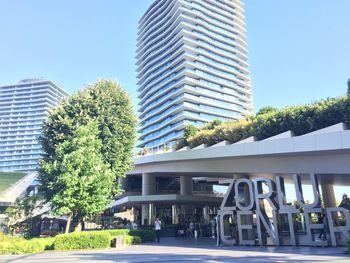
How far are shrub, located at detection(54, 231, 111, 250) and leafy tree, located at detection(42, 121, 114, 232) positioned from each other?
1856 mm

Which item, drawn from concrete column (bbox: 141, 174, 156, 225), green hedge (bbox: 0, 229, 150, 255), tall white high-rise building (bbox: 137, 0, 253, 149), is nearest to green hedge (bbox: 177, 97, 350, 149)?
green hedge (bbox: 0, 229, 150, 255)

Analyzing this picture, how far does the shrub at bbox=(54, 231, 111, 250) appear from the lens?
741 inches

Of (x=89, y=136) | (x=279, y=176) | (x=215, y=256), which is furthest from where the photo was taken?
(x=89, y=136)

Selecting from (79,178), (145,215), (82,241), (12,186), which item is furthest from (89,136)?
(12,186)

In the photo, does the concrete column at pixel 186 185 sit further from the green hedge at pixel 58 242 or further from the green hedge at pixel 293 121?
the green hedge at pixel 58 242

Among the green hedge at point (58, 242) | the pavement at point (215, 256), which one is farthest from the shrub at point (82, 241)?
the pavement at point (215, 256)

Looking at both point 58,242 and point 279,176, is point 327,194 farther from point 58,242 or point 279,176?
point 58,242

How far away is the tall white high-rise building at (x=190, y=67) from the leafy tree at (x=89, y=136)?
54365 mm

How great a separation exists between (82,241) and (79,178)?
12.4 ft

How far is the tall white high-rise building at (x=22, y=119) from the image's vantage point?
154500 millimetres

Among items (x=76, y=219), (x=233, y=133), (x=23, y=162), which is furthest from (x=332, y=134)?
(x=23, y=162)

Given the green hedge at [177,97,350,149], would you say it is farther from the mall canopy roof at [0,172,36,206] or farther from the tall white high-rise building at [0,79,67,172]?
the tall white high-rise building at [0,79,67,172]

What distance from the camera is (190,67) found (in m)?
88.6

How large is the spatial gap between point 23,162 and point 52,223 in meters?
127
